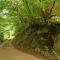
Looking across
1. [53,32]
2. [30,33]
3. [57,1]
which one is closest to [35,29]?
[30,33]

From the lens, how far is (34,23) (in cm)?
714

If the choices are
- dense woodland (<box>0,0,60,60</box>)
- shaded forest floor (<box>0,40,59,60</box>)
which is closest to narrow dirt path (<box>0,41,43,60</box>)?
shaded forest floor (<box>0,40,59,60</box>)

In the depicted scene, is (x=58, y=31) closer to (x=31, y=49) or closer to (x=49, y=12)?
(x=49, y=12)

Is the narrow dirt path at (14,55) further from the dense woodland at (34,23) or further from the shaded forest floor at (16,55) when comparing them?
the dense woodland at (34,23)

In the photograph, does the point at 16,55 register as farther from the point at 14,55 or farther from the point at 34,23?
the point at 34,23

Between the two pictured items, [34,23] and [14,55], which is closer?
[14,55]

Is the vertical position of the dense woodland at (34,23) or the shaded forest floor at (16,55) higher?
the dense woodland at (34,23)

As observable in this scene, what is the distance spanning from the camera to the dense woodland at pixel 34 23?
20.9 feet

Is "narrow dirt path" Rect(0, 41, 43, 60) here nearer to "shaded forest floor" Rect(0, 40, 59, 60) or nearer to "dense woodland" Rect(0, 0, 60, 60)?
"shaded forest floor" Rect(0, 40, 59, 60)

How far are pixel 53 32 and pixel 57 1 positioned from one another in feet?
3.97

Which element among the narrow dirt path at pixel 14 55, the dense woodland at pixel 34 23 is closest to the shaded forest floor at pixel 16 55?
the narrow dirt path at pixel 14 55

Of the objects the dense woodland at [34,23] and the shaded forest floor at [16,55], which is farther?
the dense woodland at [34,23]

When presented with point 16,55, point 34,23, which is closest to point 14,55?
point 16,55

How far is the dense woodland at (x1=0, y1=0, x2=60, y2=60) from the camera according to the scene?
250 inches
